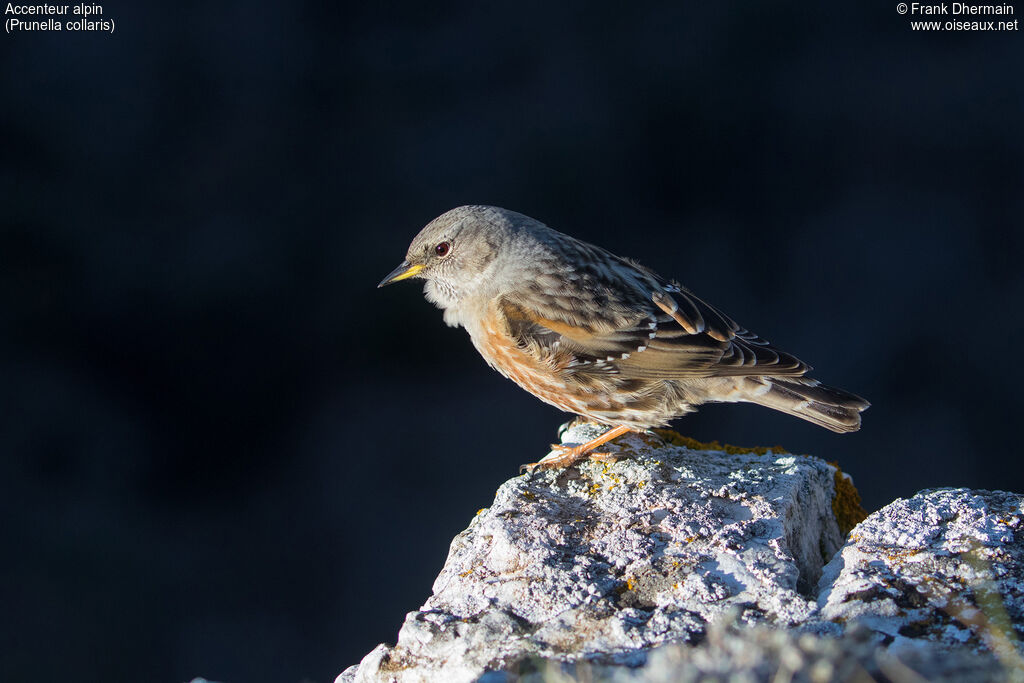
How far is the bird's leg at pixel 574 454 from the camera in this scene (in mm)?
4000

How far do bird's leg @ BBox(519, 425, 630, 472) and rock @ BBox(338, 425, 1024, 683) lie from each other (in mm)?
234

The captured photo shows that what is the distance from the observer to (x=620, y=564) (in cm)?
304

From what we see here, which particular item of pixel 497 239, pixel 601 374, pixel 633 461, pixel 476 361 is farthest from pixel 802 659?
pixel 476 361

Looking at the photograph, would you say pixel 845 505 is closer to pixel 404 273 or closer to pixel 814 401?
pixel 814 401

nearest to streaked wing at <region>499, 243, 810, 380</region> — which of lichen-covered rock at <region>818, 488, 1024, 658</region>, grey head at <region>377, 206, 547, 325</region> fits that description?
grey head at <region>377, 206, 547, 325</region>

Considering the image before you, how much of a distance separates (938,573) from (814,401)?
1607 mm

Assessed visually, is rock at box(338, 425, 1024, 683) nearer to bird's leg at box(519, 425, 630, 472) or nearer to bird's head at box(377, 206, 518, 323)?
bird's leg at box(519, 425, 630, 472)

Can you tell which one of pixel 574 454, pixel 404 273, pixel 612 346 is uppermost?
pixel 404 273

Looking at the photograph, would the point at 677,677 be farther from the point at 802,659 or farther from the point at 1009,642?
the point at 1009,642

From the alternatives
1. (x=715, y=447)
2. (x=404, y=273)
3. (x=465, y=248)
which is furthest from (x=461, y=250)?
(x=715, y=447)

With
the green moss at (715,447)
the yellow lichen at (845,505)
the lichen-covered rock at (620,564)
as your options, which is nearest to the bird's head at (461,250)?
the green moss at (715,447)

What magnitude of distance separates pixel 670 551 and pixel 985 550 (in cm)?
102

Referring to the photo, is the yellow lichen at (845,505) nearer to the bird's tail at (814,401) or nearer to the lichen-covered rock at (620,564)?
the lichen-covered rock at (620,564)

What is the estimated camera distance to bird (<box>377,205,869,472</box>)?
431 cm
